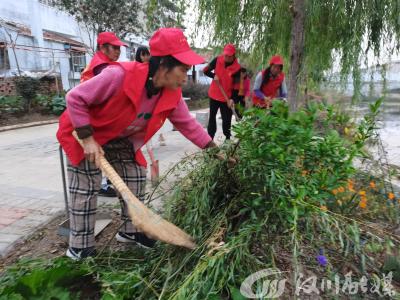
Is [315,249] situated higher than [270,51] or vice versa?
[270,51]

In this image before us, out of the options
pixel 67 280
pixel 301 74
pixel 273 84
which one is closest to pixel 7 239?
pixel 67 280

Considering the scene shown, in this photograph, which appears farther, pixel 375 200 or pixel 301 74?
pixel 301 74

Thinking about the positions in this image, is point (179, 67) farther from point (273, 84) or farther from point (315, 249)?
point (273, 84)

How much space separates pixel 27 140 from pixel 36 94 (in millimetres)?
4250

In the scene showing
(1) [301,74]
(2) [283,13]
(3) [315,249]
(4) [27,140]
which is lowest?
(4) [27,140]

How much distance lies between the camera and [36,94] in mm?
11375

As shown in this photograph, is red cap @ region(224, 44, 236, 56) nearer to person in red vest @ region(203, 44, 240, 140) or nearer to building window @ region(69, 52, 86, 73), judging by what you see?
person in red vest @ region(203, 44, 240, 140)

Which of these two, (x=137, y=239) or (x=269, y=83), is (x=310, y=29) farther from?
(x=137, y=239)

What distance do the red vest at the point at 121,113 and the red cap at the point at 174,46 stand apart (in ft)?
0.53

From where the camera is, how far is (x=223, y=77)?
4.98 meters

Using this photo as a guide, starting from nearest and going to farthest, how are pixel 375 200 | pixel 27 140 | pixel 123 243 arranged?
pixel 123 243 < pixel 375 200 < pixel 27 140

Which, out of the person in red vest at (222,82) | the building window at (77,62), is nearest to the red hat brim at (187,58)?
the person in red vest at (222,82)

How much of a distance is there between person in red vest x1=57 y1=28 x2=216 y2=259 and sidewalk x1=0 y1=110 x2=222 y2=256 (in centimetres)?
67

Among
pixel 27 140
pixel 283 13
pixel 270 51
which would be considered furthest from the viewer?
pixel 27 140
